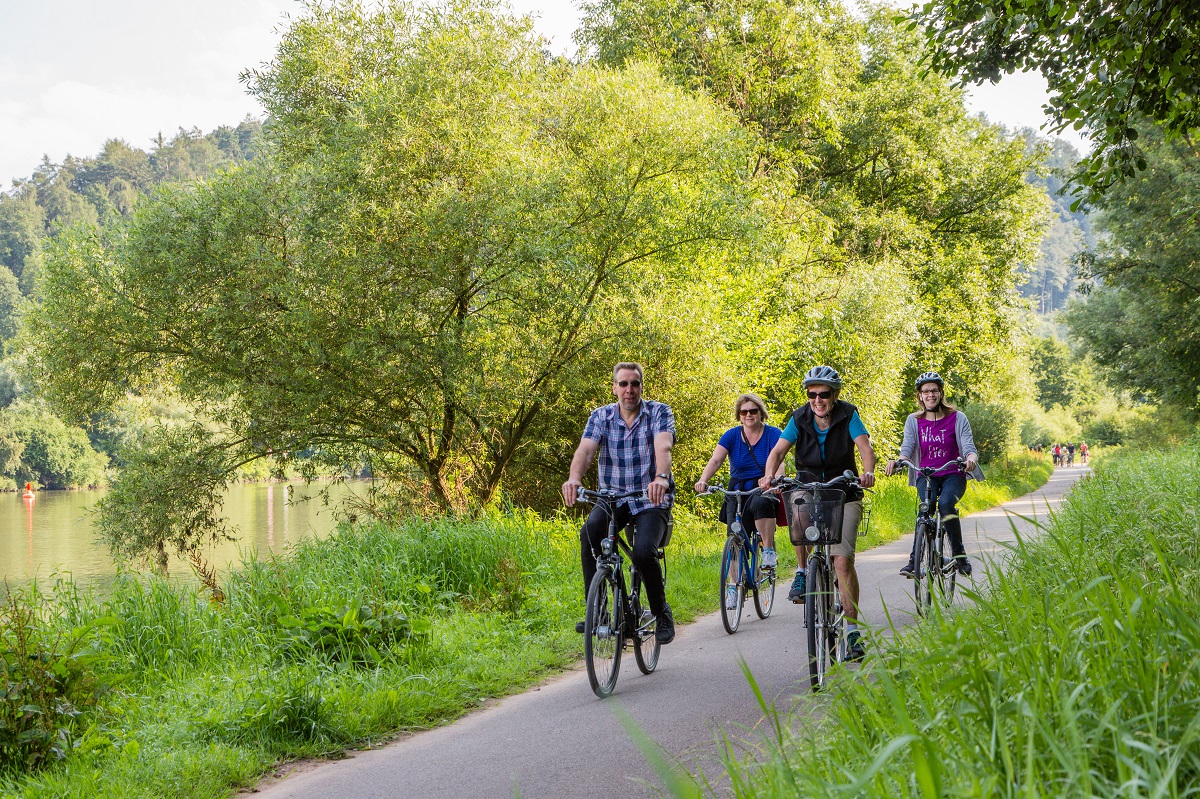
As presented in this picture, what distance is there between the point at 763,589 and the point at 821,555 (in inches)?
129

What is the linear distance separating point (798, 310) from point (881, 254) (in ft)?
22.0

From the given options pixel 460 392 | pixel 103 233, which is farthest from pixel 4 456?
pixel 460 392

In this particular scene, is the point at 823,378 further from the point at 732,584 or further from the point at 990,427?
the point at 990,427

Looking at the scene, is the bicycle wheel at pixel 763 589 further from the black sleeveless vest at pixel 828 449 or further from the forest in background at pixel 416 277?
the forest in background at pixel 416 277

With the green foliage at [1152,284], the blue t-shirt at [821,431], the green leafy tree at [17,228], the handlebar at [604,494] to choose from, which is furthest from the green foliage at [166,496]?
the green leafy tree at [17,228]

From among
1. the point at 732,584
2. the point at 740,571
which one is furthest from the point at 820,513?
the point at 740,571

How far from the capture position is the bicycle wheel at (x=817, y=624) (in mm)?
5688

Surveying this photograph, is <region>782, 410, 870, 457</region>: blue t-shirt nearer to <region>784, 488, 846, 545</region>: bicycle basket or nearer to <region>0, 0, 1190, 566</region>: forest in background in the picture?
<region>784, 488, 846, 545</region>: bicycle basket

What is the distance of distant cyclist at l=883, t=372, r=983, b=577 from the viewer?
8.33 m

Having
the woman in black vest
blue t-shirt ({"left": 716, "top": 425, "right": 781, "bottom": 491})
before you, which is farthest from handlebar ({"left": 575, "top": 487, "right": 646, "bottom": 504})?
blue t-shirt ({"left": 716, "top": 425, "right": 781, "bottom": 491})

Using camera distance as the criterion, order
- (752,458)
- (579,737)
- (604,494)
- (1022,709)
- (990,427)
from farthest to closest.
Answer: (990,427)
(752,458)
(604,494)
(579,737)
(1022,709)

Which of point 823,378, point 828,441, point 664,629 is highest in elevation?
point 823,378

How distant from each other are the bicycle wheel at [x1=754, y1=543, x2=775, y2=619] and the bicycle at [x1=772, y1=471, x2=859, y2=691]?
2697mm

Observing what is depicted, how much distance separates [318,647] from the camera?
7020 millimetres
